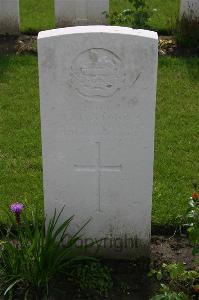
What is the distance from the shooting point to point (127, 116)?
361 centimetres

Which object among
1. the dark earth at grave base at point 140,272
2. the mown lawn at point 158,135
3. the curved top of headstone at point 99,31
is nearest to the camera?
the curved top of headstone at point 99,31

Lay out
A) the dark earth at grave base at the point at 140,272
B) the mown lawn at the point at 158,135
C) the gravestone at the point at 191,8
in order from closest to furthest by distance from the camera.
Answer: the dark earth at grave base at the point at 140,272 < the mown lawn at the point at 158,135 < the gravestone at the point at 191,8

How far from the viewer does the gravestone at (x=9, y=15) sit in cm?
836

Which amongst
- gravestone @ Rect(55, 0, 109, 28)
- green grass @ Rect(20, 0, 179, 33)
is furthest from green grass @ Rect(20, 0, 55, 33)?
gravestone @ Rect(55, 0, 109, 28)

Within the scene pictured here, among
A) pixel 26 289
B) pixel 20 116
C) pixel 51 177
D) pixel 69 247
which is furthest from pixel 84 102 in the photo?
pixel 20 116

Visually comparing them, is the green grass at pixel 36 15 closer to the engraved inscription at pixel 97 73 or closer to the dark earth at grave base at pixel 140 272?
the dark earth at grave base at pixel 140 272

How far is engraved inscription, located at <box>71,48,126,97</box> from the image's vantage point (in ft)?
11.4

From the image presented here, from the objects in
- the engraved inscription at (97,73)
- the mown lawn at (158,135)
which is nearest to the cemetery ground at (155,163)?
the mown lawn at (158,135)

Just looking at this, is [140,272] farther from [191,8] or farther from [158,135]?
[191,8]

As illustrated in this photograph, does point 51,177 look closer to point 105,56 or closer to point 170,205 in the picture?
point 105,56

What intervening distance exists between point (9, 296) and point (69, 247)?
18.1 inches

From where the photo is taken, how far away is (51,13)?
981 cm

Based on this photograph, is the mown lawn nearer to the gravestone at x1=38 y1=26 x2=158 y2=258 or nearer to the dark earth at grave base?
the dark earth at grave base

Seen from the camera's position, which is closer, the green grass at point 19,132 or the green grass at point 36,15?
the green grass at point 19,132
